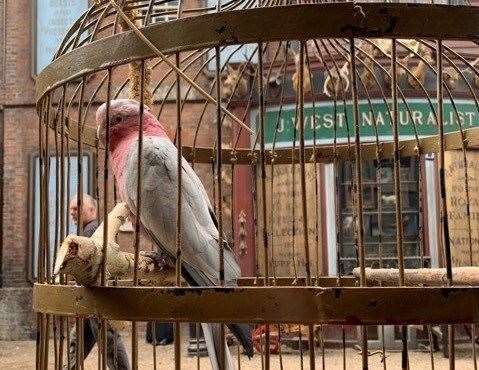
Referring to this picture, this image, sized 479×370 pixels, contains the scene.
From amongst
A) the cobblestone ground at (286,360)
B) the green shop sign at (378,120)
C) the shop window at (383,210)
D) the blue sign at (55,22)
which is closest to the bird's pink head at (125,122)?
the cobblestone ground at (286,360)

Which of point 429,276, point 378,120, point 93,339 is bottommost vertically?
point 93,339

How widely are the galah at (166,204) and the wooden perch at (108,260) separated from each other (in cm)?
6

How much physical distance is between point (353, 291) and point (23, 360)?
5.76 m

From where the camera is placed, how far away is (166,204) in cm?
220

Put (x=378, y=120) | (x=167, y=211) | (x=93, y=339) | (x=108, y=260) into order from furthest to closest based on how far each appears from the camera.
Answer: (x=378, y=120)
(x=93, y=339)
(x=167, y=211)
(x=108, y=260)

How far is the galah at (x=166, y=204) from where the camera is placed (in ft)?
7.07

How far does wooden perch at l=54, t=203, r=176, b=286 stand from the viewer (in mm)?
1528

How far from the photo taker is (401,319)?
4.27 feet

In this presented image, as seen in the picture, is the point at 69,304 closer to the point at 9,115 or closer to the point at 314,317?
the point at 314,317

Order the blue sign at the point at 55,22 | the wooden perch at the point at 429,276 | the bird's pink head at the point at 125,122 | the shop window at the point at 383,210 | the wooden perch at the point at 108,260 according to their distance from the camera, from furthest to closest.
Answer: the blue sign at the point at 55,22
the shop window at the point at 383,210
the bird's pink head at the point at 125,122
the wooden perch at the point at 429,276
the wooden perch at the point at 108,260

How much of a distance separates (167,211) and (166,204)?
2 cm

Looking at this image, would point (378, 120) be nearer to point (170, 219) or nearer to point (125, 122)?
point (125, 122)

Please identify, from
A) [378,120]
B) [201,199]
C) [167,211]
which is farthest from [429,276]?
[378,120]

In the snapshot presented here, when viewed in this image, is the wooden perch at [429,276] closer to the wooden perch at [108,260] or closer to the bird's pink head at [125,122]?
the wooden perch at [108,260]
